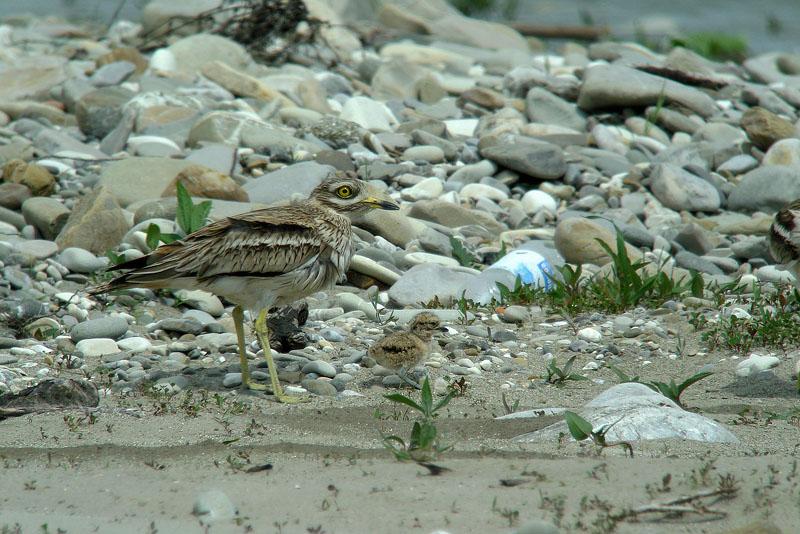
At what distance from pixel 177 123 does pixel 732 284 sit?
672 centimetres

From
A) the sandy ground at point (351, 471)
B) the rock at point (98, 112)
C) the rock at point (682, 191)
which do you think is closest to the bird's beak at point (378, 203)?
the sandy ground at point (351, 471)

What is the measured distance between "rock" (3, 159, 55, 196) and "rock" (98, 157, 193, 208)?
493mm

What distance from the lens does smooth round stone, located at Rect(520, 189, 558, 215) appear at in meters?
8.92

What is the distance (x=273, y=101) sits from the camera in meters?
10.9

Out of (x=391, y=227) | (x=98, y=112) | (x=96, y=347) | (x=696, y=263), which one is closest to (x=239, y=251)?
(x=96, y=347)

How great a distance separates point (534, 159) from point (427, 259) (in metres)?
2.58

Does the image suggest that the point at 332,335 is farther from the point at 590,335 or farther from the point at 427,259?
the point at 590,335

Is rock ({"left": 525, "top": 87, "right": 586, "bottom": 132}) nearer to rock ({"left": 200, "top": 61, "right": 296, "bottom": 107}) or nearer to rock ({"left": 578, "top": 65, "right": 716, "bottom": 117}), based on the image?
rock ({"left": 578, "top": 65, "right": 716, "bottom": 117})

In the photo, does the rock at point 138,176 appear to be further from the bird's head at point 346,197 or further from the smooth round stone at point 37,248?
the bird's head at point 346,197

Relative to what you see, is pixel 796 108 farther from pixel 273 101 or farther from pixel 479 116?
pixel 273 101

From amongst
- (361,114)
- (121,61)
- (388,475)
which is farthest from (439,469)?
(121,61)

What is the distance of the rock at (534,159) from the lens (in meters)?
9.34

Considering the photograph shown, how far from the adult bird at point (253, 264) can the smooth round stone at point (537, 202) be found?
4117mm

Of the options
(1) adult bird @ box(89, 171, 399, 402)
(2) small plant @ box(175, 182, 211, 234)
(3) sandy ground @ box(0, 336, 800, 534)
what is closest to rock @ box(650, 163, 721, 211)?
(3) sandy ground @ box(0, 336, 800, 534)
